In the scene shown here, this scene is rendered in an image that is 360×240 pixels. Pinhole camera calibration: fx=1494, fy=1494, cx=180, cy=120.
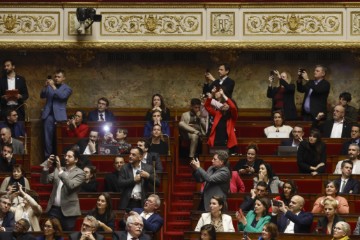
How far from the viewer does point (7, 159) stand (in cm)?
1502

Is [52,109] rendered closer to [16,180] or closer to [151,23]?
[151,23]

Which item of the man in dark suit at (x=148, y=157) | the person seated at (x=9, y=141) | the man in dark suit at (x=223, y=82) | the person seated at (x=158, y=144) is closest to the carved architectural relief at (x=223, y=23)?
the man in dark suit at (x=223, y=82)

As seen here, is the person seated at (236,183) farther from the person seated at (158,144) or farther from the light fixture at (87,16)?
the light fixture at (87,16)

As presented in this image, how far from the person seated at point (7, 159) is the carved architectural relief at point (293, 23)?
12.7ft

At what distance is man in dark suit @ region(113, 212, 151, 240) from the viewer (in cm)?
1264

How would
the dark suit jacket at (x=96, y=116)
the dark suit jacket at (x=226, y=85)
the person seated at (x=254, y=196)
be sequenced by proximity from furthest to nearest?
the dark suit jacket at (x=96, y=116) → the dark suit jacket at (x=226, y=85) → the person seated at (x=254, y=196)

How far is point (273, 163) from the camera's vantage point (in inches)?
603

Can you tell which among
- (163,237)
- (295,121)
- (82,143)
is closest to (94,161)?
(82,143)

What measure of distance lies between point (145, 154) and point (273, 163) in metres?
1.44

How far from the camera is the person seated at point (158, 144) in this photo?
50.3 ft

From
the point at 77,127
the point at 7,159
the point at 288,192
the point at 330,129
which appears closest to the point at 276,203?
the point at 288,192

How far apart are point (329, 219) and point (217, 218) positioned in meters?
1.01

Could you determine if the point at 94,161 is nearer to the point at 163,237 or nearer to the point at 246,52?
the point at 163,237

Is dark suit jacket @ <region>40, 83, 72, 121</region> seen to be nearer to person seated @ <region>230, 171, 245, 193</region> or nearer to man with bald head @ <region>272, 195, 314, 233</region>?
person seated @ <region>230, 171, 245, 193</region>
